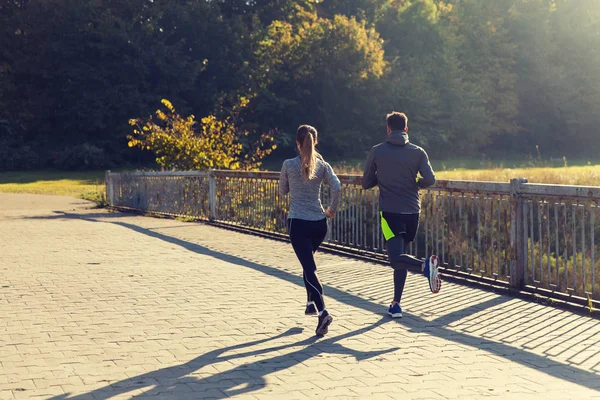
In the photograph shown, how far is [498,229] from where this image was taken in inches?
389

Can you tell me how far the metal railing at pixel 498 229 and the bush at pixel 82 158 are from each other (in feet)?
129

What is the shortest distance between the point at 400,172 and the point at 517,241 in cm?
190

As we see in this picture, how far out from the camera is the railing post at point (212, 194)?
18.9m

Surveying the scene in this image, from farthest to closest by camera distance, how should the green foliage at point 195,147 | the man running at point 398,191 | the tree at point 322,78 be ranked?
the tree at point 322,78
the green foliage at point 195,147
the man running at point 398,191

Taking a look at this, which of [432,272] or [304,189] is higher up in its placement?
[304,189]

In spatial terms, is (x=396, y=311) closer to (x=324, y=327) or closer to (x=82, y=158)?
(x=324, y=327)

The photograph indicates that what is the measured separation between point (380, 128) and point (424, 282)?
175 ft

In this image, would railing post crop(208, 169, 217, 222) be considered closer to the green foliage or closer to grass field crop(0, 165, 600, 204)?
the green foliage

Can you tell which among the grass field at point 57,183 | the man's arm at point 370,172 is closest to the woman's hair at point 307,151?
the man's arm at point 370,172

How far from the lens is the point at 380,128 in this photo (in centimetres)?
6331

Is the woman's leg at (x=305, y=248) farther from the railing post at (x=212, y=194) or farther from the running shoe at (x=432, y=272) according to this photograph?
the railing post at (x=212, y=194)

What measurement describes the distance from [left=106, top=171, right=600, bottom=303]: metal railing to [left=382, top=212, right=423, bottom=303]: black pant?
62.2 inches

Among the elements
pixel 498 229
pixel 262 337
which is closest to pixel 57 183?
pixel 498 229

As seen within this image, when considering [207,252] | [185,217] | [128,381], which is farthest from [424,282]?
[185,217]
